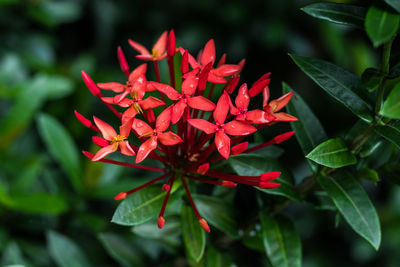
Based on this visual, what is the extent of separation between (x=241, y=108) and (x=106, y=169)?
668 millimetres

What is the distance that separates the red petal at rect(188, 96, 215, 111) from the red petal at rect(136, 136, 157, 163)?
7 cm

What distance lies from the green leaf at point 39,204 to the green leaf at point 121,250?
139 mm

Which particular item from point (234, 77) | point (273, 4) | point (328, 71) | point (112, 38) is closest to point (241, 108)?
point (234, 77)

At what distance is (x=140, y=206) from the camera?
67 cm

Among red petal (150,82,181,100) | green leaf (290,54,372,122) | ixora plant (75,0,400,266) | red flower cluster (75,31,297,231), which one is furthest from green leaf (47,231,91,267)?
green leaf (290,54,372,122)

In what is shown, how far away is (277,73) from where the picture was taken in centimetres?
171

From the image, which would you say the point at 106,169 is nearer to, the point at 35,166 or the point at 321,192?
the point at 35,166

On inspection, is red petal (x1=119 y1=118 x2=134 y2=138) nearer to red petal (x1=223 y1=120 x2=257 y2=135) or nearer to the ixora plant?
the ixora plant

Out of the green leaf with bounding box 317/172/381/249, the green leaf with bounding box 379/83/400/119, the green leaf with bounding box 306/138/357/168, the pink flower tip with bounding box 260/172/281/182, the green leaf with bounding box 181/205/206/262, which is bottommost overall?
the green leaf with bounding box 181/205/206/262

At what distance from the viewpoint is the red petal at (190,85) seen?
1.95 feet

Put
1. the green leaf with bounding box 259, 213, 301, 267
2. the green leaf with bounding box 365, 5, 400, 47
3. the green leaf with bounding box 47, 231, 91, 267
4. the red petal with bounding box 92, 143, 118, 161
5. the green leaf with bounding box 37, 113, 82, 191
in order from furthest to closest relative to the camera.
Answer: the green leaf with bounding box 37, 113, 82, 191 → the green leaf with bounding box 47, 231, 91, 267 → the green leaf with bounding box 259, 213, 301, 267 → the red petal with bounding box 92, 143, 118, 161 → the green leaf with bounding box 365, 5, 400, 47

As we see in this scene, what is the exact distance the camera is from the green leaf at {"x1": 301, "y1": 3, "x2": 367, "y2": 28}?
1.90ft

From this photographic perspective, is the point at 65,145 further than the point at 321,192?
Yes

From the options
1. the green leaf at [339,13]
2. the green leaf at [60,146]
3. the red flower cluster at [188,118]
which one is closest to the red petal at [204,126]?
the red flower cluster at [188,118]
